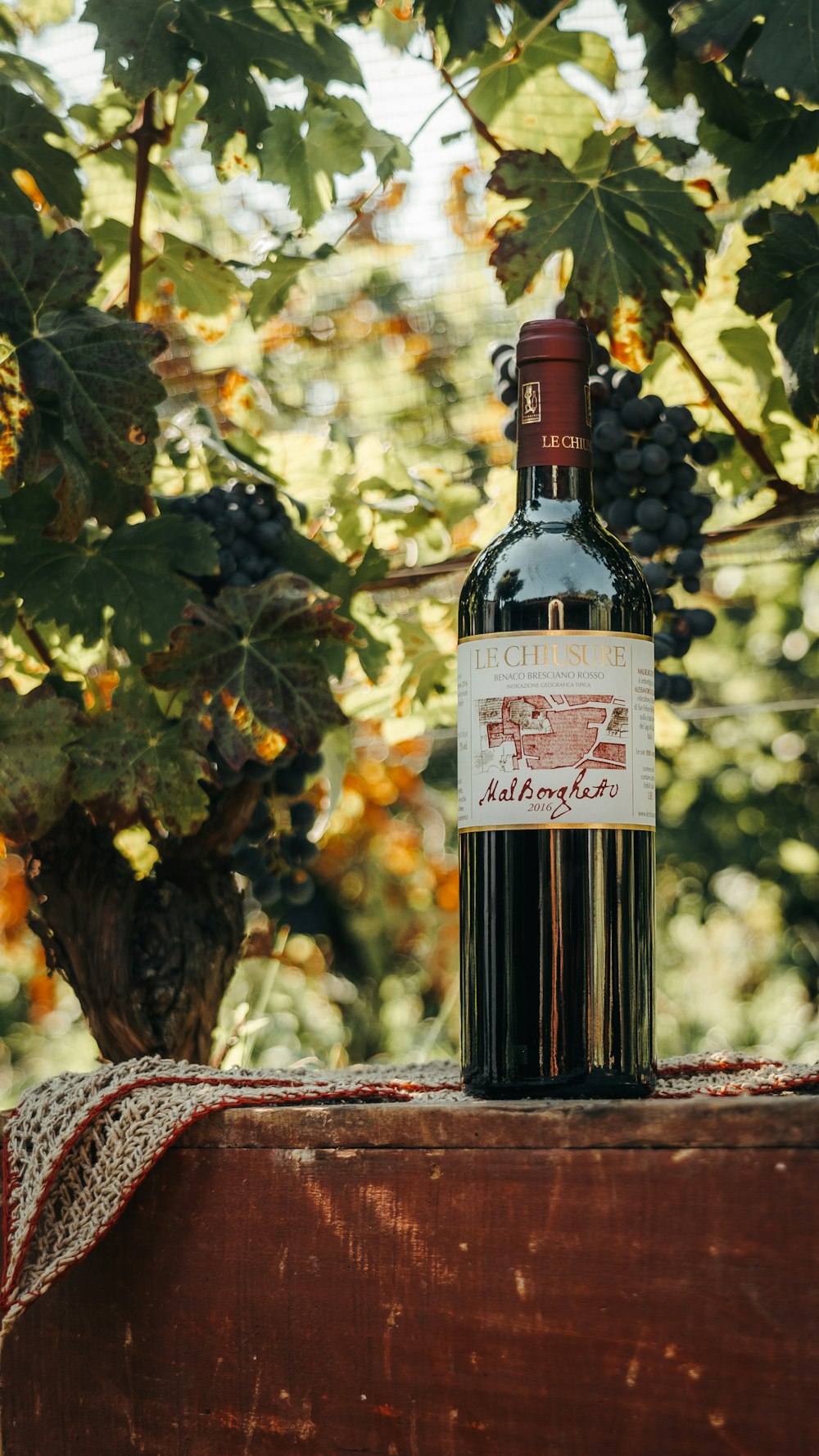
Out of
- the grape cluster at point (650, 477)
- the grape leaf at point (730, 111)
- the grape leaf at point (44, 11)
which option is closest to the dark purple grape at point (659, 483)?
the grape cluster at point (650, 477)

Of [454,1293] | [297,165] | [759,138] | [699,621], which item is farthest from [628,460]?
[454,1293]

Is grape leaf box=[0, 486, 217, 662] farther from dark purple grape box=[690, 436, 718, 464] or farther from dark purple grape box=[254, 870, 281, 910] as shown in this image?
dark purple grape box=[690, 436, 718, 464]

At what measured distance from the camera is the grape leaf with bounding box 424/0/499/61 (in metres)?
1.17

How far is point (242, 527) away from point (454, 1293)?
75 centimetres

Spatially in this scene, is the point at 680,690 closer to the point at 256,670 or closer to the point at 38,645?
the point at 256,670

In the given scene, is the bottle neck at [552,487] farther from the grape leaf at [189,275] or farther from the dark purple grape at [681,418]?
the grape leaf at [189,275]

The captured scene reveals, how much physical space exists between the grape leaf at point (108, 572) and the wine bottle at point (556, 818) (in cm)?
39

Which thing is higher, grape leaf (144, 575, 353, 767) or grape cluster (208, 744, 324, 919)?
grape leaf (144, 575, 353, 767)

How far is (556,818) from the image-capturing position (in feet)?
2.99

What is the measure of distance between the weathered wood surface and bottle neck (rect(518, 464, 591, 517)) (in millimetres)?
401

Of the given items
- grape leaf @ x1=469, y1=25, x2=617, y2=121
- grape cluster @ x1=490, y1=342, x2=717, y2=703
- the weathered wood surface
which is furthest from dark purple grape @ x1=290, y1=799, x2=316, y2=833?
grape leaf @ x1=469, y1=25, x2=617, y2=121

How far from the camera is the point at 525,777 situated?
92 centimetres

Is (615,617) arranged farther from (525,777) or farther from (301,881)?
(301,881)

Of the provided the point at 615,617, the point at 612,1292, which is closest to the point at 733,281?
the point at 615,617
